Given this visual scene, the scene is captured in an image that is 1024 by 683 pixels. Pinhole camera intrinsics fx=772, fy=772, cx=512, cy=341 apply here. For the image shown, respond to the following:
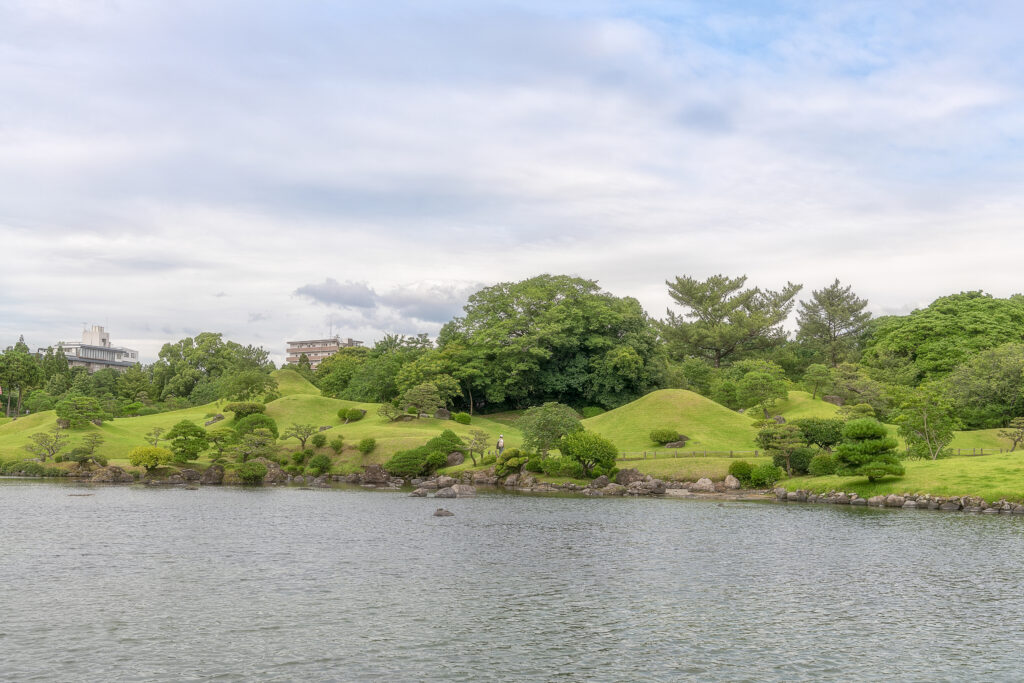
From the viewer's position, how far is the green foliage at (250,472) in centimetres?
7300

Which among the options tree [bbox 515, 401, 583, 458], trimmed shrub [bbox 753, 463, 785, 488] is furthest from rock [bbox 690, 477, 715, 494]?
tree [bbox 515, 401, 583, 458]

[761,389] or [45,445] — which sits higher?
[761,389]

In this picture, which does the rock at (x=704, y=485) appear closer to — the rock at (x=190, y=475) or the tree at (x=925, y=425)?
the tree at (x=925, y=425)

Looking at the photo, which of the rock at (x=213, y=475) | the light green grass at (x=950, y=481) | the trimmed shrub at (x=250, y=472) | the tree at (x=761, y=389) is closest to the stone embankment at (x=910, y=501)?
the light green grass at (x=950, y=481)

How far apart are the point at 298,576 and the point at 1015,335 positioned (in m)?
102

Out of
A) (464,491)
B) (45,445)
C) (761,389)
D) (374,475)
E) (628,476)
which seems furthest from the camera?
(761,389)

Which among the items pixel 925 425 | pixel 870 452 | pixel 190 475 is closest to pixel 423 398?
pixel 190 475

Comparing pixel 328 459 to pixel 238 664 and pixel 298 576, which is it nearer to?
pixel 298 576

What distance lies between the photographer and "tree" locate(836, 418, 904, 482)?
2264 inches

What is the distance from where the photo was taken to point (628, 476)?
67312mm

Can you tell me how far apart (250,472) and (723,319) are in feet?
293

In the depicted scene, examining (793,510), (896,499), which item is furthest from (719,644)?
(896,499)

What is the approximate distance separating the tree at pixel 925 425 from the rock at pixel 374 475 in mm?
46993

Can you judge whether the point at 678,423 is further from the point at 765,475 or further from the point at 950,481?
the point at 950,481
